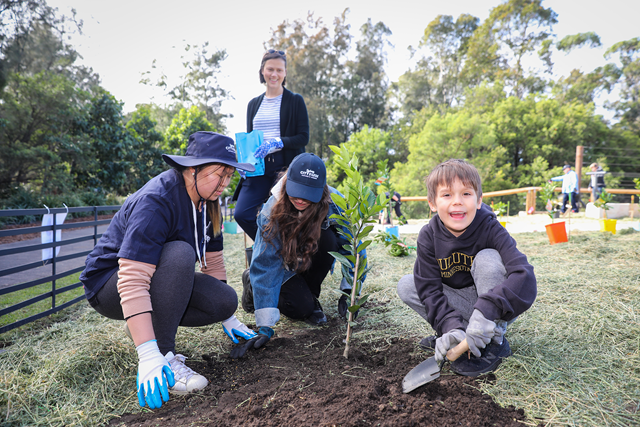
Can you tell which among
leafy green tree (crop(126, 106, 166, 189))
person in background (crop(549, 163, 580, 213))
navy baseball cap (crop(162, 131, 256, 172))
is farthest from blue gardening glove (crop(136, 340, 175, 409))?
leafy green tree (crop(126, 106, 166, 189))

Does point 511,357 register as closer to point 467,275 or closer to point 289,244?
point 467,275

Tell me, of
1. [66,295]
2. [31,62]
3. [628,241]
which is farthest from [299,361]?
[31,62]

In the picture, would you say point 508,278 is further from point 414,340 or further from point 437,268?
point 414,340

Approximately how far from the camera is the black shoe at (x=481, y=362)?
5.29 feet

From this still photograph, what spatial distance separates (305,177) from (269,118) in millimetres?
1268

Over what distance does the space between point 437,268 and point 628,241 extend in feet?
15.4

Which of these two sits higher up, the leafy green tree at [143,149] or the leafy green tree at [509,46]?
the leafy green tree at [509,46]

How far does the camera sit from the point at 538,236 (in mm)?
6148

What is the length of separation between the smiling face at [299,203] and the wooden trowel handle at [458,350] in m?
1.11

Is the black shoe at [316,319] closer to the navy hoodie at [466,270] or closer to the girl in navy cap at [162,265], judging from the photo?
the girl in navy cap at [162,265]

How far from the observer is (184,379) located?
1.65 metres

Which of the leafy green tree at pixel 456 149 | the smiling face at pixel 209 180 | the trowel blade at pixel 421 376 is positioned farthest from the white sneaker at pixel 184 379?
the leafy green tree at pixel 456 149

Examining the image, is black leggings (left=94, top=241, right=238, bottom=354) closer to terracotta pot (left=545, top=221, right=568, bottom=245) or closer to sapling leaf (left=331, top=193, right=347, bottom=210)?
sapling leaf (left=331, top=193, right=347, bottom=210)

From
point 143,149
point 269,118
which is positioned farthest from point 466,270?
point 143,149
